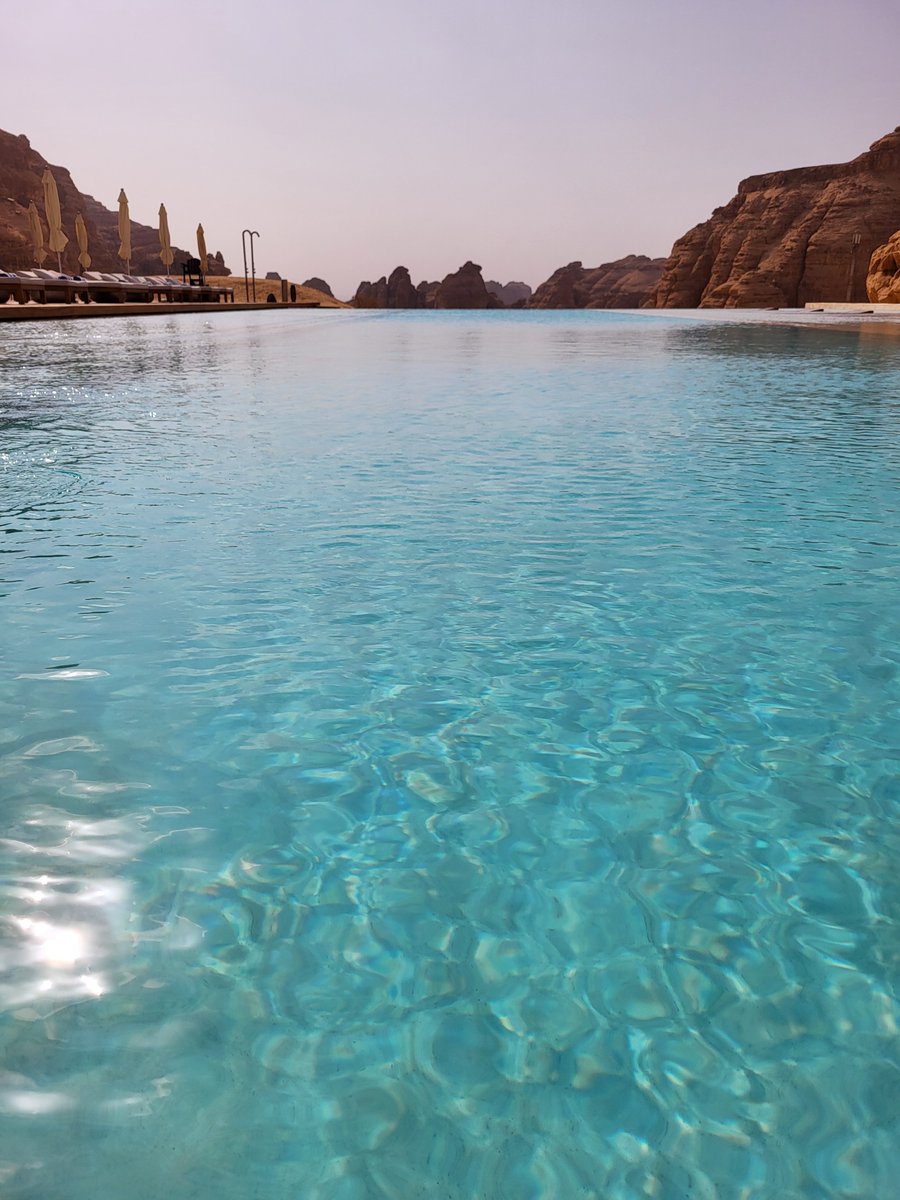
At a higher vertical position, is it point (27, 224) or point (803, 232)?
point (803, 232)

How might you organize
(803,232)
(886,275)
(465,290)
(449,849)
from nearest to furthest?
(449,849) < (886,275) < (803,232) < (465,290)

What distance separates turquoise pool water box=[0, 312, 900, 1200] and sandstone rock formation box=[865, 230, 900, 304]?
49.5m

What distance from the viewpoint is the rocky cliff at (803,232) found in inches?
3925

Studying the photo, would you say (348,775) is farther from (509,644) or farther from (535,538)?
(535,538)

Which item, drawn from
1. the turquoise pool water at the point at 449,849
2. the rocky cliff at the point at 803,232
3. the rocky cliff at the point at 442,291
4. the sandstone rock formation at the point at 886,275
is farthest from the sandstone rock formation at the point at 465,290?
the turquoise pool water at the point at 449,849

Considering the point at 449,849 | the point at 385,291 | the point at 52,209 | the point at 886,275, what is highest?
the point at 385,291

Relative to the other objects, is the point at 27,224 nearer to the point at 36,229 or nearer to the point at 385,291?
the point at 36,229

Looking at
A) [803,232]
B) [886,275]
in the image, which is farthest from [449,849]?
[803,232]

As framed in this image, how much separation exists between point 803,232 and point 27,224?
89.5m

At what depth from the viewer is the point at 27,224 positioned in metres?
80.0

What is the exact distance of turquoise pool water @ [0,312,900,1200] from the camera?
167 cm

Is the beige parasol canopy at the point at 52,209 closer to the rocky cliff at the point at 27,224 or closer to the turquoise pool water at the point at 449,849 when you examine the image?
the rocky cliff at the point at 27,224

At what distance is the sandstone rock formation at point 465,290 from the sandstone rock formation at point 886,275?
149m

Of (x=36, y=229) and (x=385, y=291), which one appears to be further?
(x=385, y=291)
